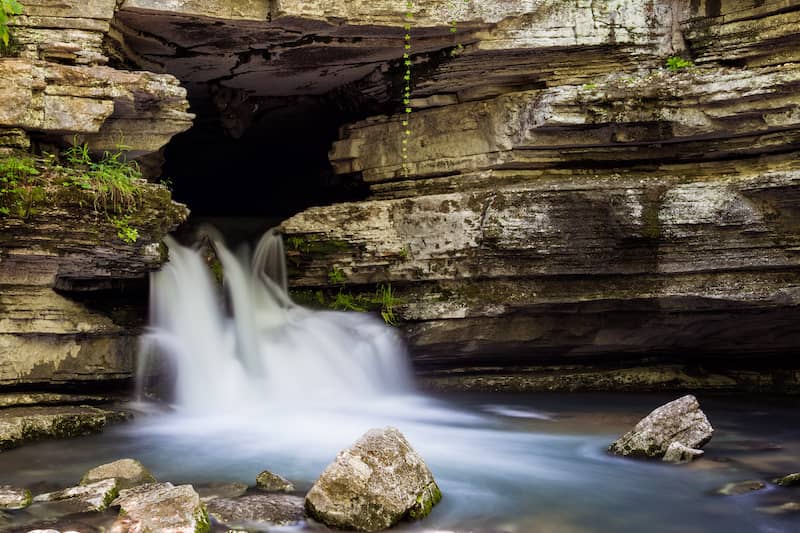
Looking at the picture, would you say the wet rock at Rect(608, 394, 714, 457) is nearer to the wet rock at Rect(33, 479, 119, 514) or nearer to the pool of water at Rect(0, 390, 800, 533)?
the pool of water at Rect(0, 390, 800, 533)

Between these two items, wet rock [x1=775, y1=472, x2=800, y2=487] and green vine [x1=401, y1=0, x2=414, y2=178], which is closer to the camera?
wet rock [x1=775, y1=472, x2=800, y2=487]

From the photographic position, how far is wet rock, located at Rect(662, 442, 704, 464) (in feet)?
19.4

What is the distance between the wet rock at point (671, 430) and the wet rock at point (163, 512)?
11.0ft

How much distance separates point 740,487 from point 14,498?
185 inches

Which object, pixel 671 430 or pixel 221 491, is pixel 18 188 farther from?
pixel 671 430

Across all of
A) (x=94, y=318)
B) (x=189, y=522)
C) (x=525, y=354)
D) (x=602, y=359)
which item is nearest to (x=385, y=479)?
(x=189, y=522)

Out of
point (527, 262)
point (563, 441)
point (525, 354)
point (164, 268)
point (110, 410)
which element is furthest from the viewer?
point (525, 354)

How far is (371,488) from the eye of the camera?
4.54m

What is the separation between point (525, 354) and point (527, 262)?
140cm

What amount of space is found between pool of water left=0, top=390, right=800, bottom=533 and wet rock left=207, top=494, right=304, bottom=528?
7.1 inches

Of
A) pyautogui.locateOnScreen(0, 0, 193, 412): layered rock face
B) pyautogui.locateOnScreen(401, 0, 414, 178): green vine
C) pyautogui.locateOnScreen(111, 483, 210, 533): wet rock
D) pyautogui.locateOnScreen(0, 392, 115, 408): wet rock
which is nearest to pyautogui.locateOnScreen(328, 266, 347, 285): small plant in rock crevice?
pyautogui.locateOnScreen(401, 0, 414, 178): green vine

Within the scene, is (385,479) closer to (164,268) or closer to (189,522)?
(189,522)

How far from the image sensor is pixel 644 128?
26.9 feet

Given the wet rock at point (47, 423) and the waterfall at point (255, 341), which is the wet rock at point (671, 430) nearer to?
the waterfall at point (255, 341)
